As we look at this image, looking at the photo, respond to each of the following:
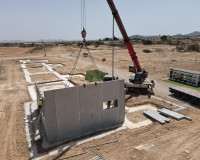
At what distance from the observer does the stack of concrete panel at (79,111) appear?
379 inches

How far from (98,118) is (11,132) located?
236 inches

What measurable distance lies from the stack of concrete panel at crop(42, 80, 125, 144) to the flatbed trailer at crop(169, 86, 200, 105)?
25.0 ft

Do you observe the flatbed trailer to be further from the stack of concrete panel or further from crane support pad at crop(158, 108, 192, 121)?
the stack of concrete panel

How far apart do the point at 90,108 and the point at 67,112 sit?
1.55 metres

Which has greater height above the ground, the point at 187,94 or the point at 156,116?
the point at 187,94

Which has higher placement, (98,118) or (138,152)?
(98,118)

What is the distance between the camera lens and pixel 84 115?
35.1 feet

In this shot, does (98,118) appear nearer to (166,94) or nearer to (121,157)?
(121,157)

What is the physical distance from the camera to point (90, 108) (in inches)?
426

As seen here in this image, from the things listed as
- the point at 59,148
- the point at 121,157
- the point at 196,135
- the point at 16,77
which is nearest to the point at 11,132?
the point at 59,148

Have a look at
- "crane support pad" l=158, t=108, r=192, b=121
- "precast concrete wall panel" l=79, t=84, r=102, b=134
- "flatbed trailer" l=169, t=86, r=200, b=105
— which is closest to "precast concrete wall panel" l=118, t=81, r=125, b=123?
"precast concrete wall panel" l=79, t=84, r=102, b=134

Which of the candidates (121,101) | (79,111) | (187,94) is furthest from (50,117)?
(187,94)

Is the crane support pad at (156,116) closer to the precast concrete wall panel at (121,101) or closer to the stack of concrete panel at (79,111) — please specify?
the precast concrete wall panel at (121,101)

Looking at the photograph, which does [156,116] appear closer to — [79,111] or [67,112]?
[79,111]
